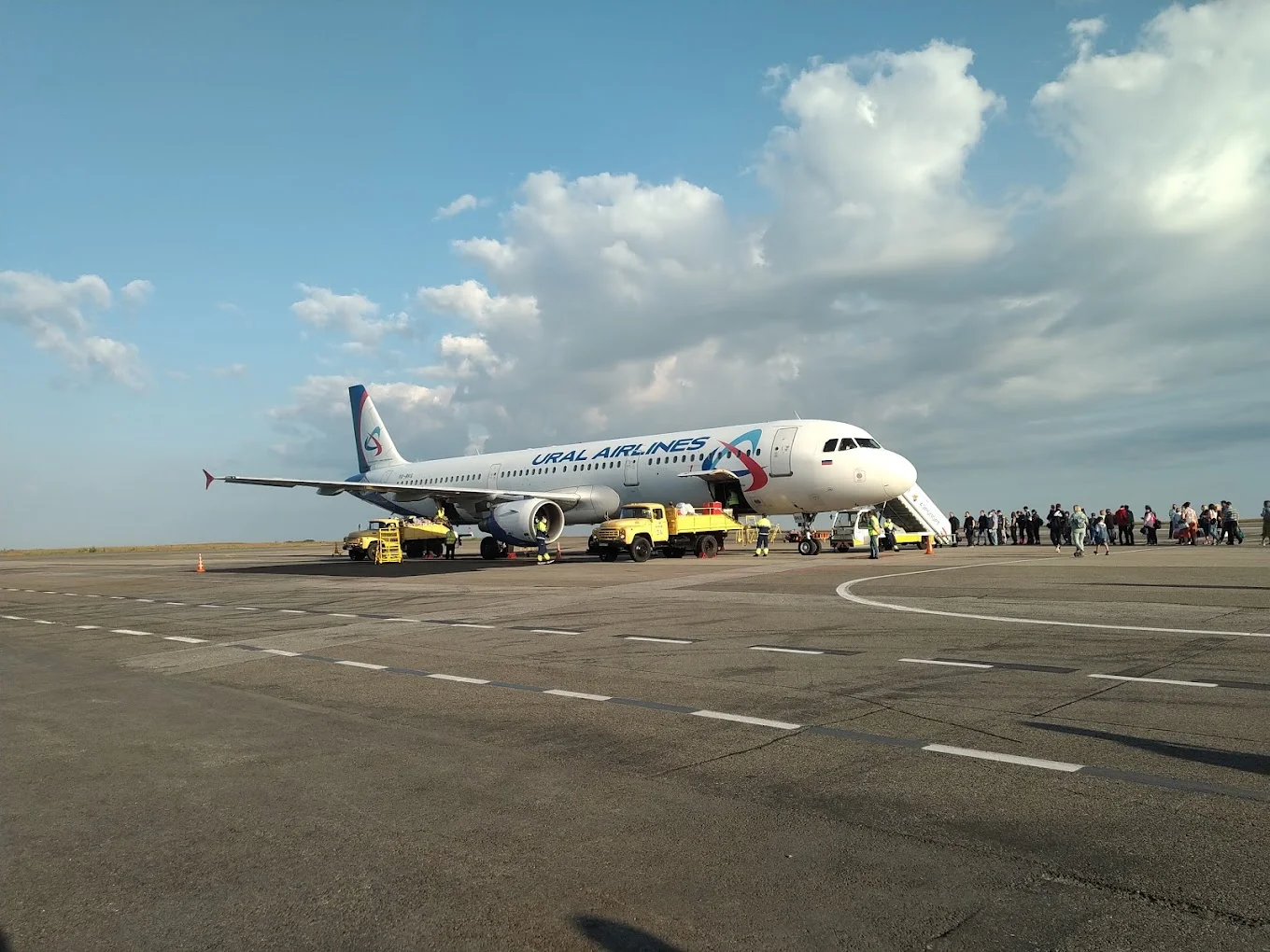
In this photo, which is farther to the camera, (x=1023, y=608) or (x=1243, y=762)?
(x=1023, y=608)

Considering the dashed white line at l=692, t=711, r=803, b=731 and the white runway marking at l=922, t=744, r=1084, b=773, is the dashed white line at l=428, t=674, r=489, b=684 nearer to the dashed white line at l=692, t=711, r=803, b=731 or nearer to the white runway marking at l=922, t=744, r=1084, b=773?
the dashed white line at l=692, t=711, r=803, b=731

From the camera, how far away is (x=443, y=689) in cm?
877

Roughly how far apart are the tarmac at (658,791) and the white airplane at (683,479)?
58.6 feet

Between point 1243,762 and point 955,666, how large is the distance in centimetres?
366

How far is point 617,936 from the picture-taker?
3463mm

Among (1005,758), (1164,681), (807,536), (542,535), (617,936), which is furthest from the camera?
(807,536)

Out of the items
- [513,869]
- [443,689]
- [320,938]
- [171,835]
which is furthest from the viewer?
[443,689]

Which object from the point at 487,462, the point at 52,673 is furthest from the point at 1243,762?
the point at 487,462

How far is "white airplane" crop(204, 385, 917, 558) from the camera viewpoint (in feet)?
98.7

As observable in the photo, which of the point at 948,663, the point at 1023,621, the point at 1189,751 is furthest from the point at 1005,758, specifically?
the point at 1023,621

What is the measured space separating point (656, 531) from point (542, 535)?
13.5 feet

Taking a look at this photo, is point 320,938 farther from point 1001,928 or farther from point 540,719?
point 540,719

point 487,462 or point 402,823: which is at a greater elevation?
point 487,462

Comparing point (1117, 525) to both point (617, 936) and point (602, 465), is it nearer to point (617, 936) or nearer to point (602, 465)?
point (602, 465)
